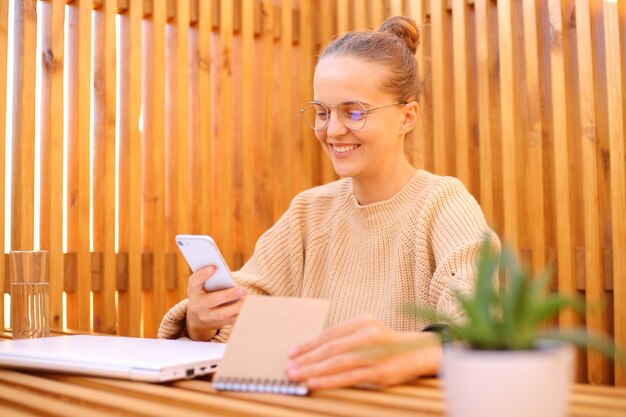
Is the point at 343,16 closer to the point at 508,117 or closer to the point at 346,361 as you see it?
the point at 508,117

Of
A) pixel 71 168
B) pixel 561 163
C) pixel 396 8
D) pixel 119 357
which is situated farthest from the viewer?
pixel 396 8

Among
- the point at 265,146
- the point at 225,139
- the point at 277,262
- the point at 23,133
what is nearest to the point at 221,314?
the point at 277,262

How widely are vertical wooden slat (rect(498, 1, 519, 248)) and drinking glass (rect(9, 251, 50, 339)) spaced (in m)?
1.66

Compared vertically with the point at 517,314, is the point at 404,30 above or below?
above

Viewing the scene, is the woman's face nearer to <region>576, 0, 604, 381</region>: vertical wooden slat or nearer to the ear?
the ear

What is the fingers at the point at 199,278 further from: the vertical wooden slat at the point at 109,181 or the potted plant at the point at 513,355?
the vertical wooden slat at the point at 109,181

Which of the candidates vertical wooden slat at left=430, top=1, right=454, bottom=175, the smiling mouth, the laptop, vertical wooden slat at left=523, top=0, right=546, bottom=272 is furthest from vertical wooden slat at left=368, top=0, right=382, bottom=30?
the laptop

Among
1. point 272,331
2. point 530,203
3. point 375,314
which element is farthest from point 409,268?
point 530,203

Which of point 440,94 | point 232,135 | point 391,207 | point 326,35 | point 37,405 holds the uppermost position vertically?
point 326,35

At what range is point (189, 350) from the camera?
3.77ft

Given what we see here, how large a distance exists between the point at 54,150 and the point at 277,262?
111 centimetres

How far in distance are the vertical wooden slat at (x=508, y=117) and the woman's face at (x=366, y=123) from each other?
0.97m

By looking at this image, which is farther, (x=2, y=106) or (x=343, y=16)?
(x=343, y=16)

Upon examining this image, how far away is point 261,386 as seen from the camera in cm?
88
